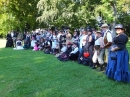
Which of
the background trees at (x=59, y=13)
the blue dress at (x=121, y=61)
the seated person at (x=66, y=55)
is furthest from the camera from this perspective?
the background trees at (x=59, y=13)

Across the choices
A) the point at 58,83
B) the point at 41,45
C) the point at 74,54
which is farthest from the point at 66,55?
the point at 41,45

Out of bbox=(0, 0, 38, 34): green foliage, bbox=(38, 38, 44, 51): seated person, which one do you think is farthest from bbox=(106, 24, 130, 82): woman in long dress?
bbox=(0, 0, 38, 34): green foliage

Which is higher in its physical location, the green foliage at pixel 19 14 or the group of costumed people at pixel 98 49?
the green foliage at pixel 19 14

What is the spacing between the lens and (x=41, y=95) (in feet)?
18.2

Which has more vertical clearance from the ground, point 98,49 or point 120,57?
point 98,49

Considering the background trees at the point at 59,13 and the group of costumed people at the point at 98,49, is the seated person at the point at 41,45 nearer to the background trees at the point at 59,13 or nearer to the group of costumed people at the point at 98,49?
the group of costumed people at the point at 98,49

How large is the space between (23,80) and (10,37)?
12.1 metres

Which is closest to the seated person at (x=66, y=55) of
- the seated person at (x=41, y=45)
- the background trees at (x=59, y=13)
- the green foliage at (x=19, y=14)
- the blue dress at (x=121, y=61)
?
the blue dress at (x=121, y=61)

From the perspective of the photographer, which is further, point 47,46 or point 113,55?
point 47,46

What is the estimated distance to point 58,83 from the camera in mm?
6531

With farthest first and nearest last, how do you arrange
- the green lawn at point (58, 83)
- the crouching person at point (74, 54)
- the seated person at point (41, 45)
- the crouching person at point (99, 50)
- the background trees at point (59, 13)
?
the background trees at point (59, 13)
the seated person at point (41, 45)
the crouching person at point (74, 54)
the crouching person at point (99, 50)
the green lawn at point (58, 83)

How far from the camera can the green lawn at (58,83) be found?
223 inches

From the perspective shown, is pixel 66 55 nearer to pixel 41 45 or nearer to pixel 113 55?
pixel 113 55

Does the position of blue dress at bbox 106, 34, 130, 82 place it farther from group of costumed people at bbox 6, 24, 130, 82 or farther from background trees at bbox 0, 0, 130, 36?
background trees at bbox 0, 0, 130, 36
